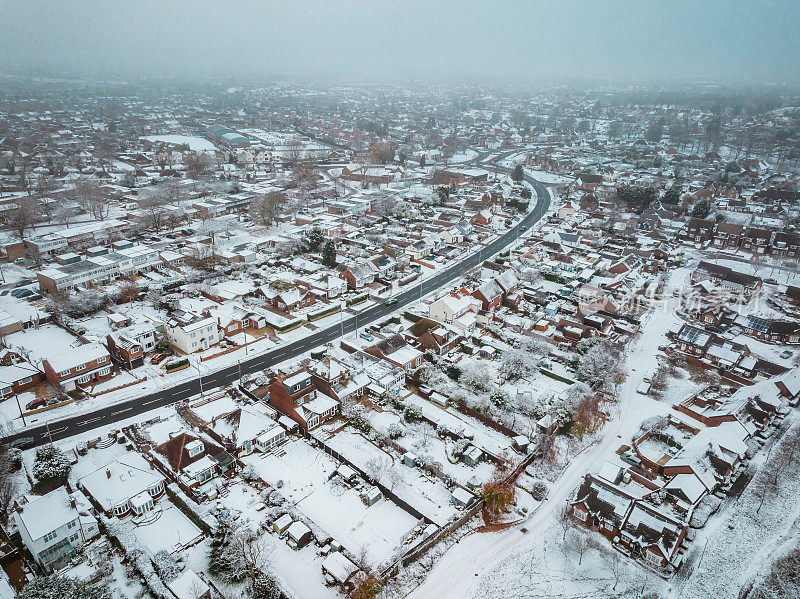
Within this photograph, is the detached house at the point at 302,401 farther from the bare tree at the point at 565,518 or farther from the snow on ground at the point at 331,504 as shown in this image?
the bare tree at the point at 565,518

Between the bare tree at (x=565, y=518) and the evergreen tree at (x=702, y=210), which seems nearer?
the bare tree at (x=565, y=518)

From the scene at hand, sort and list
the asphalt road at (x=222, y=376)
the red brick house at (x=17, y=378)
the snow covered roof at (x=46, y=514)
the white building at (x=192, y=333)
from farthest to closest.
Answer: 1. the white building at (x=192, y=333)
2. the red brick house at (x=17, y=378)
3. the asphalt road at (x=222, y=376)
4. the snow covered roof at (x=46, y=514)

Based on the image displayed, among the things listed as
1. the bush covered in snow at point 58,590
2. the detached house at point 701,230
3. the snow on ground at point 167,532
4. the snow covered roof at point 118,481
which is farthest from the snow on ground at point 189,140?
the bush covered in snow at point 58,590

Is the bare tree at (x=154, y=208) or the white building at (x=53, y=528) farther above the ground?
the bare tree at (x=154, y=208)

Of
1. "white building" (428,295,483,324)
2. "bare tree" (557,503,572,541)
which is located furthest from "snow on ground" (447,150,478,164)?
"bare tree" (557,503,572,541)

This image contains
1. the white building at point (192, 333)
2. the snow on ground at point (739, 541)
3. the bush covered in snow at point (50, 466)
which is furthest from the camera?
the white building at point (192, 333)

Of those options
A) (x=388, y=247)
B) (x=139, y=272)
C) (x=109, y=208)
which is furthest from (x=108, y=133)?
(x=388, y=247)

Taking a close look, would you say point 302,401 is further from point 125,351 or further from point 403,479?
point 125,351

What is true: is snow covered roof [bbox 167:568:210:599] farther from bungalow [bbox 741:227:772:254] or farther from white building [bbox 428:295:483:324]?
bungalow [bbox 741:227:772:254]
